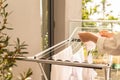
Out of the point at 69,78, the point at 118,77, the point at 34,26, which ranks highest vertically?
the point at 34,26

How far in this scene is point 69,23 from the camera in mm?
2896

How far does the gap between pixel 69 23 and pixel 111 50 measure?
167 centimetres

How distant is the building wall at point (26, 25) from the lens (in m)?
1.69

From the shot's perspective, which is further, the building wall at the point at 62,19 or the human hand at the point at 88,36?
the building wall at the point at 62,19

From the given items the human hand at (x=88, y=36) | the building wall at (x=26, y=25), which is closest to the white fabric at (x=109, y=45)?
the human hand at (x=88, y=36)

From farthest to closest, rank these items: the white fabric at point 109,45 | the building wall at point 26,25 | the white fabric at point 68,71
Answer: the building wall at point 26,25
the white fabric at point 68,71
the white fabric at point 109,45

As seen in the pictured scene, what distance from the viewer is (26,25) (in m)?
1.82

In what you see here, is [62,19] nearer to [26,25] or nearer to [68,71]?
[26,25]

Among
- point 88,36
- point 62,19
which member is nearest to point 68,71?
point 88,36

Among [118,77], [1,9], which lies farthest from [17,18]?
[118,77]

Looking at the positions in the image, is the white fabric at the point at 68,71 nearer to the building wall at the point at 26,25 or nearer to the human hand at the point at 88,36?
the human hand at the point at 88,36

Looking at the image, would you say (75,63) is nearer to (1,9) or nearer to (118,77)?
(1,9)

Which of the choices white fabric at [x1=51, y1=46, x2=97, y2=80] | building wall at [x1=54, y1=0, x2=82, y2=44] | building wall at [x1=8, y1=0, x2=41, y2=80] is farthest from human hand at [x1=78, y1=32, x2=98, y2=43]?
building wall at [x1=54, y1=0, x2=82, y2=44]

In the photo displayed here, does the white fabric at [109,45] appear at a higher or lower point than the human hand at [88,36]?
lower
